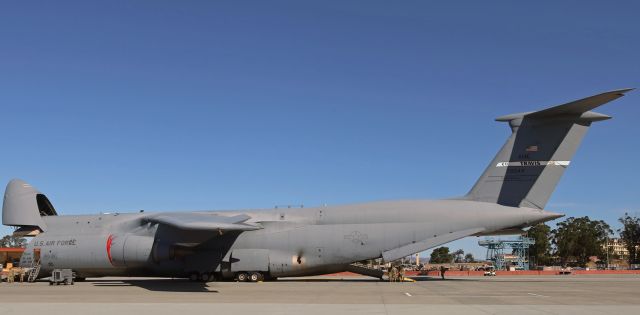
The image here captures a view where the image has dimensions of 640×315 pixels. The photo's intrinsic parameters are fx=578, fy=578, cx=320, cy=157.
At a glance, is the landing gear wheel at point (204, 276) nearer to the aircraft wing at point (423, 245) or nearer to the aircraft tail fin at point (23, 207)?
the aircraft wing at point (423, 245)

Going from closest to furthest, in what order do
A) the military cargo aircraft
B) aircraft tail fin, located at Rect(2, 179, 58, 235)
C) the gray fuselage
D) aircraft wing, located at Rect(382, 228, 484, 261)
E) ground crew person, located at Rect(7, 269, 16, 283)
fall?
1. the military cargo aircraft
2. aircraft wing, located at Rect(382, 228, 484, 261)
3. the gray fuselage
4. ground crew person, located at Rect(7, 269, 16, 283)
5. aircraft tail fin, located at Rect(2, 179, 58, 235)

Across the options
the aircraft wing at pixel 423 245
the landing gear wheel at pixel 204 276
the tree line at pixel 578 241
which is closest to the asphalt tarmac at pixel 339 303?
the aircraft wing at pixel 423 245

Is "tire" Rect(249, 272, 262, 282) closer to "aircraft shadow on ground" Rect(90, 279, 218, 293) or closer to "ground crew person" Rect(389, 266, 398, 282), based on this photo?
"aircraft shadow on ground" Rect(90, 279, 218, 293)

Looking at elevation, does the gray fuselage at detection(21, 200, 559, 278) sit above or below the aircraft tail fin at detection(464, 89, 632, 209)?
below

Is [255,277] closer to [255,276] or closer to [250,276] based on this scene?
[255,276]

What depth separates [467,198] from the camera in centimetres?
2361

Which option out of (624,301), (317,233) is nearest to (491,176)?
(317,233)

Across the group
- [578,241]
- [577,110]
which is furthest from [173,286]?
[578,241]

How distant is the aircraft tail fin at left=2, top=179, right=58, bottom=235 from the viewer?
27422 mm

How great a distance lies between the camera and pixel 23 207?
27.7 m

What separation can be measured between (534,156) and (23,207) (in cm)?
2328

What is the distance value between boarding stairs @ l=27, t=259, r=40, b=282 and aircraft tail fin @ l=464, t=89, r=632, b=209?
62.6 feet

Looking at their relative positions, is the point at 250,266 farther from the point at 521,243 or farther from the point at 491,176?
the point at 521,243

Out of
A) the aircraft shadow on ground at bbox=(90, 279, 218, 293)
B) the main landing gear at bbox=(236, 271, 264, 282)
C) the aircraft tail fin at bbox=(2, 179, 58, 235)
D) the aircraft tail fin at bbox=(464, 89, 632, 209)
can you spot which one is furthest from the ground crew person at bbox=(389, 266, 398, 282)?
the aircraft tail fin at bbox=(2, 179, 58, 235)
